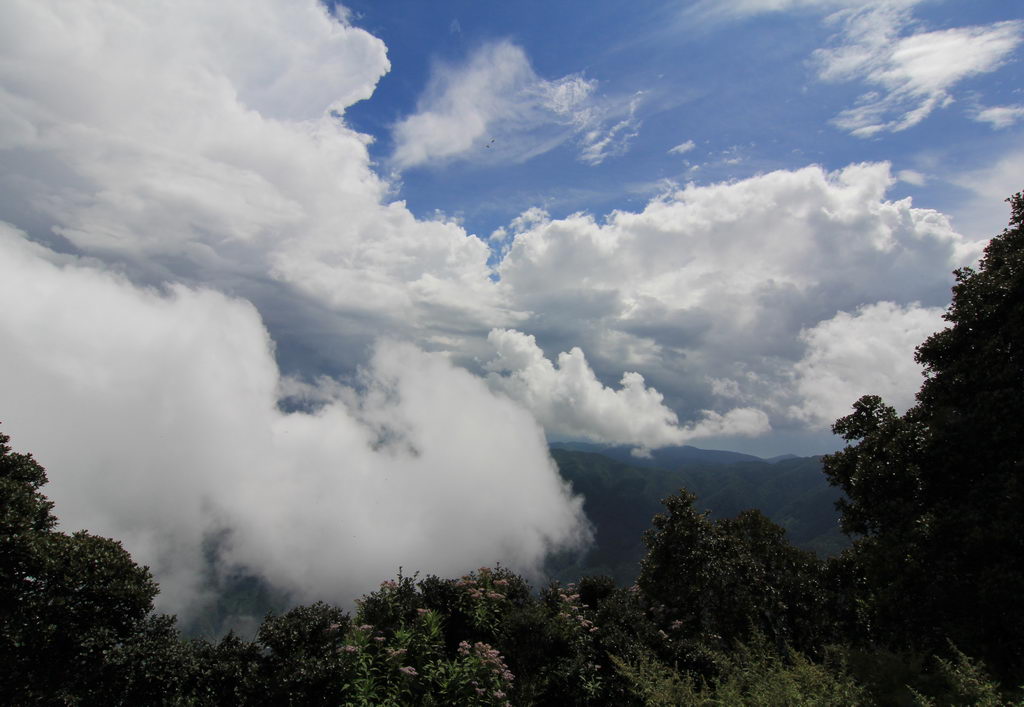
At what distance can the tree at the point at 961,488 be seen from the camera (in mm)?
14172

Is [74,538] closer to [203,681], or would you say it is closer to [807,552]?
[203,681]

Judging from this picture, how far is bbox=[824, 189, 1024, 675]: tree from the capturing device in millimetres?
14172

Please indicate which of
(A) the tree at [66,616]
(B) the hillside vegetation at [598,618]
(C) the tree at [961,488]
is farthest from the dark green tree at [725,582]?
(A) the tree at [66,616]

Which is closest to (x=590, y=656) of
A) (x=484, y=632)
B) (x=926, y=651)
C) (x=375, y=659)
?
(x=484, y=632)

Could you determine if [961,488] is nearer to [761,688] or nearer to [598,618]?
[761,688]

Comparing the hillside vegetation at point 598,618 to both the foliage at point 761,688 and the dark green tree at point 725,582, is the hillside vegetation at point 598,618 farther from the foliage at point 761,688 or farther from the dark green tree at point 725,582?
the dark green tree at point 725,582

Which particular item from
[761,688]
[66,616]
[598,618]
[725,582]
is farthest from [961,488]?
Result: [66,616]

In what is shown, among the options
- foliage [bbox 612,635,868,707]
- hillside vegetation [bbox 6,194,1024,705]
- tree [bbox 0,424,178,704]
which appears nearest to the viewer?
foliage [bbox 612,635,868,707]

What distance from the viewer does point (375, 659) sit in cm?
1391

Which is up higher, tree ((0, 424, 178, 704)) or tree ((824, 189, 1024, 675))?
tree ((824, 189, 1024, 675))

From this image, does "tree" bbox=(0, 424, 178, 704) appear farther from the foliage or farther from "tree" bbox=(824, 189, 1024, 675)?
"tree" bbox=(824, 189, 1024, 675)

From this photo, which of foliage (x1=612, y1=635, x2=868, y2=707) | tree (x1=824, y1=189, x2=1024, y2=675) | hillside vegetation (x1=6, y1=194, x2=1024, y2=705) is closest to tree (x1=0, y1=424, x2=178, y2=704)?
hillside vegetation (x1=6, y1=194, x2=1024, y2=705)

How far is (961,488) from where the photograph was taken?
626 inches

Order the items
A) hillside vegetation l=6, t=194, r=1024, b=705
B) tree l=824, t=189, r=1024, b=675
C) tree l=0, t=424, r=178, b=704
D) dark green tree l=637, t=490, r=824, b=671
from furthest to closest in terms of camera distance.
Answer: dark green tree l=637, t=490, r=824, b=671, tree l=0, t=424, r=178, b=704, tree l=824, t=189, r=1024, b=675, hillside vegetation l=6, t=194, r=1024, b=705
